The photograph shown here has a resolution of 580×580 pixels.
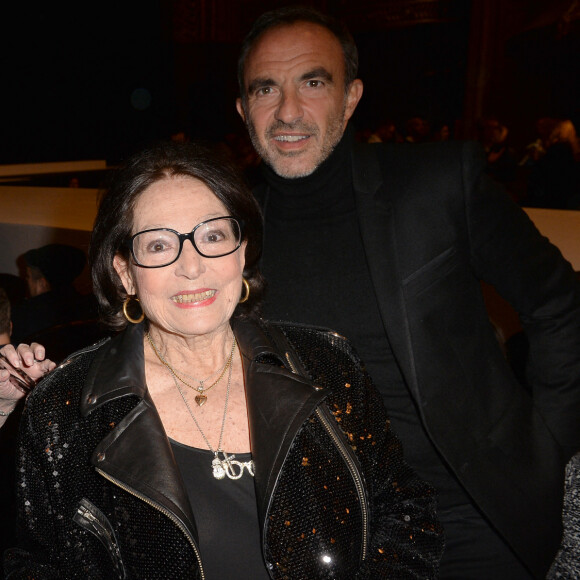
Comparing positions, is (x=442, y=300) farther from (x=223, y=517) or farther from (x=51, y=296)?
(x=51, y=296)

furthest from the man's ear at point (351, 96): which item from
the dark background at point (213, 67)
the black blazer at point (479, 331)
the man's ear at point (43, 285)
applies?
the dark background at point (213, 67)

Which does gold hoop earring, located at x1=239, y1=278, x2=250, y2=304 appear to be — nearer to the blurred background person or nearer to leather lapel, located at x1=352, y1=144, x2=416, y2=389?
leather lapel, located at x1=352, y1=144, x2=416, y2=389

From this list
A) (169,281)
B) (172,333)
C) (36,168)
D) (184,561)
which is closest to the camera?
(184,561)

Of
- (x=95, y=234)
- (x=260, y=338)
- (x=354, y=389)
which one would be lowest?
(x=354, y=389)

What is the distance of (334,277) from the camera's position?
1.64m

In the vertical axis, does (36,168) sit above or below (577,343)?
above

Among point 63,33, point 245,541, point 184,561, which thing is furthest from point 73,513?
point 63,33

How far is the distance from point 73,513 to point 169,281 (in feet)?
1.91

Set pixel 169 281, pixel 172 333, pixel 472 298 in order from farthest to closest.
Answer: pixel 472 298 → pixel 172 333 → pixel 169 281

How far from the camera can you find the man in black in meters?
1.47

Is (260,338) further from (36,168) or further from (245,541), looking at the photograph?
(36,168)

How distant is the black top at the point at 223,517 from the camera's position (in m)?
1.20

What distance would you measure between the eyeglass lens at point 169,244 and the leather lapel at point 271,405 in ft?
0.93

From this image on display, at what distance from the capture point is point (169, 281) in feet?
4.28
